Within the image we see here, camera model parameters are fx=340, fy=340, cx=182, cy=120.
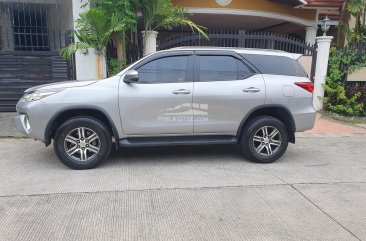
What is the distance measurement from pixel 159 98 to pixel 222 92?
99 centimetres

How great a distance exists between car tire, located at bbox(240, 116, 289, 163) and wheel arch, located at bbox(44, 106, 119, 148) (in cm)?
208

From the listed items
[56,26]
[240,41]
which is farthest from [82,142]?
Result: [56,26]

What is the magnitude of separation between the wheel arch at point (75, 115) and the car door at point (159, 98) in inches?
8.7

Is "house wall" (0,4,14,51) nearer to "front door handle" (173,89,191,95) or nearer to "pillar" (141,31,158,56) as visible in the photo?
"pillar" (141,31,158,56)

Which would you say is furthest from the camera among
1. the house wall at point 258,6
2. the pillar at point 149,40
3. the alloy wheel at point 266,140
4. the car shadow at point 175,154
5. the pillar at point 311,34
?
the pillar at point 311,34

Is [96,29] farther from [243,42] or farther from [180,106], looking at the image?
[243,42]

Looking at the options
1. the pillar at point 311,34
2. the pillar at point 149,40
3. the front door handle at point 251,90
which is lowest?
the front door handle at point 251,90

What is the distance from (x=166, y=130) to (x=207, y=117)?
670 millimetres

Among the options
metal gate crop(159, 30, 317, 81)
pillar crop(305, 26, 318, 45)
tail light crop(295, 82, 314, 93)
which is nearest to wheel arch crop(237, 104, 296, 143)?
tail light crop(295, 82, 314, 93)

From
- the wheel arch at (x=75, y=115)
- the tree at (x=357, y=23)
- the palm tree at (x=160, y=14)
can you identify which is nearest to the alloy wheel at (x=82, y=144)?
the wheel arch at (x=75, y=115)

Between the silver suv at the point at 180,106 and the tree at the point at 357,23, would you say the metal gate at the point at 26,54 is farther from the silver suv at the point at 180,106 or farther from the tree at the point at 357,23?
the tree at the point at 357,23

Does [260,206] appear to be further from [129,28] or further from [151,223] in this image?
[129,28]

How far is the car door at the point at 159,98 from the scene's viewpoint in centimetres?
506

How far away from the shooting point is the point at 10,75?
917cm
